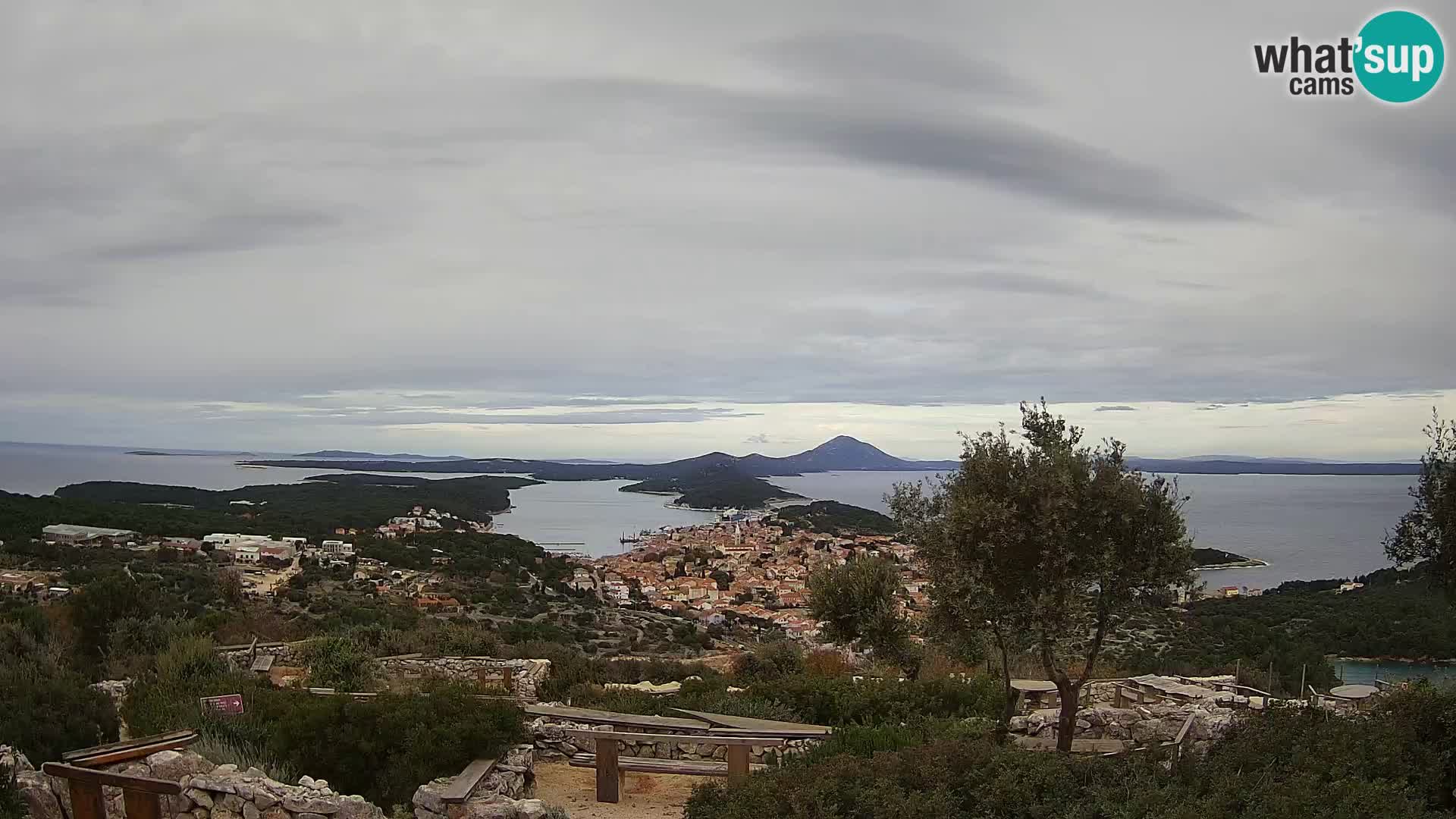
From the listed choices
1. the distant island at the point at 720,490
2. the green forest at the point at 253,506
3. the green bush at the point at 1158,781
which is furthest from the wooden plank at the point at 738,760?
the distant island at the point at 720,490

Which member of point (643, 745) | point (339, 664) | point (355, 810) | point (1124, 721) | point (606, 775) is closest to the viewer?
point (355, 810)

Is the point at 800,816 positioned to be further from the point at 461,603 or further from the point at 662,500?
the point at 662,500

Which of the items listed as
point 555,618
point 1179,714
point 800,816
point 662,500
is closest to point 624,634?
point 555,618

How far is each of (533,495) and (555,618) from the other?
291 ft

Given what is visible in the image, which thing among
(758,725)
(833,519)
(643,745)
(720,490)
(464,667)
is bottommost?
(720,490)

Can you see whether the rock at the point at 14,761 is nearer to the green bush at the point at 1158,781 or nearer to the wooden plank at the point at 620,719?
the wooden plank at the point at 620,719

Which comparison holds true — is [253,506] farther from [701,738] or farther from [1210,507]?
[1210,507]

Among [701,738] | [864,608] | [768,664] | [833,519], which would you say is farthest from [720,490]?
[701,738]

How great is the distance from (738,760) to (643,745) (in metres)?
1.57

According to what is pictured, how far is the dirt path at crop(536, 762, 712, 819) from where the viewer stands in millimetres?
7844

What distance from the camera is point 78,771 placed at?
18.5 feet

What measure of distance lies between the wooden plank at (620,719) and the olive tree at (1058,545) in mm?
3066

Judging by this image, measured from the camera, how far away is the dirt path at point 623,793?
784 centimetres

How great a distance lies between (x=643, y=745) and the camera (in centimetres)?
923
